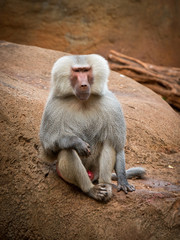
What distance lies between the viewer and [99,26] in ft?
37.5

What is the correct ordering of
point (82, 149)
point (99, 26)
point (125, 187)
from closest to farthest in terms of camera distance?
point (82, 149) < point (125, 187) < point (99, 26)

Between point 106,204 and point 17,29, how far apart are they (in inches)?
350

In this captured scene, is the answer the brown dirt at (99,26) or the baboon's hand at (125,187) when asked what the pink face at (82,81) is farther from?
the brown dirt at (99,26)

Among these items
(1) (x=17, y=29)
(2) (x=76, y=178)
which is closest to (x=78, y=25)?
(1) (x=17, y=29)

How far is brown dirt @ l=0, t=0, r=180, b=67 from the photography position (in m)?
11.0

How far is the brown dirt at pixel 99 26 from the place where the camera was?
10969 mm

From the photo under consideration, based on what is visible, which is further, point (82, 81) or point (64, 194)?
point (64, 194)

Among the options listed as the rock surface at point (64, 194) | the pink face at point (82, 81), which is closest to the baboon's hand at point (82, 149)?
the pink face at point (82, 81)

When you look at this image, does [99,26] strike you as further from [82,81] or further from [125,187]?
[125,187]

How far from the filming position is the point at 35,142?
15.2 feet

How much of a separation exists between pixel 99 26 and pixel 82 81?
8455 mm

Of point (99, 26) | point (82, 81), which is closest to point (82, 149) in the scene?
point (82, 81)

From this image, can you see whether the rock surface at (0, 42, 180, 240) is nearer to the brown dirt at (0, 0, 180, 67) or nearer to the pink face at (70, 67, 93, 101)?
the pink face at (70, 67, 93, 101)

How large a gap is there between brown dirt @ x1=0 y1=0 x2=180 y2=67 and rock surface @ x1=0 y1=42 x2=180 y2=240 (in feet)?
18.7
